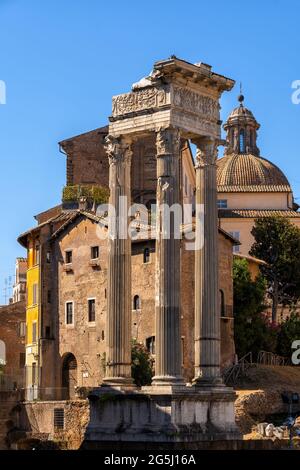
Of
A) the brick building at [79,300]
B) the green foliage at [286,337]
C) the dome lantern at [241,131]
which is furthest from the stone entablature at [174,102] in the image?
the dome lantern at [241,131]

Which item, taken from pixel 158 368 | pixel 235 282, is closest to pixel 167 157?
pixel 158 368

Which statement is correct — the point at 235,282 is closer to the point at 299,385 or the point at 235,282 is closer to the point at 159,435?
the point at 299,385

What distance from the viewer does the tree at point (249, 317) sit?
171 ft

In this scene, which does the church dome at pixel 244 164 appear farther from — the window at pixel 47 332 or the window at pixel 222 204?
the window at pixel 47 332

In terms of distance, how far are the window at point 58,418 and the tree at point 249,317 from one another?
11.7m

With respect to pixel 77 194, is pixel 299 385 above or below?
below

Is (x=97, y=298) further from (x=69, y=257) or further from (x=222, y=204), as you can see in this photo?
(x=222, y=204)

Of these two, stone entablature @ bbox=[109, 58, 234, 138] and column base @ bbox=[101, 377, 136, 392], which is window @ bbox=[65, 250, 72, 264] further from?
column base @ bbox=[101, 377, 136, 392]

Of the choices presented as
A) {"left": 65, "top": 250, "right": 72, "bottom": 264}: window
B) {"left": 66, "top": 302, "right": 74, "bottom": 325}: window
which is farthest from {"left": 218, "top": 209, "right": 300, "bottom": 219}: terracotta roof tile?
{"left": 66, "top": 302, "right": 74, "bottom": 325}: window

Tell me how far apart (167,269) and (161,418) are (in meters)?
4.14

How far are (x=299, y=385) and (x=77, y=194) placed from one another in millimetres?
15468

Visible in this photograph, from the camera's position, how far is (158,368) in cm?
3225

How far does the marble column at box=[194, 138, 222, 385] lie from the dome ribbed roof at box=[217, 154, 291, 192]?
36.5 m

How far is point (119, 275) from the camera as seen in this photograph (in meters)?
33.6
